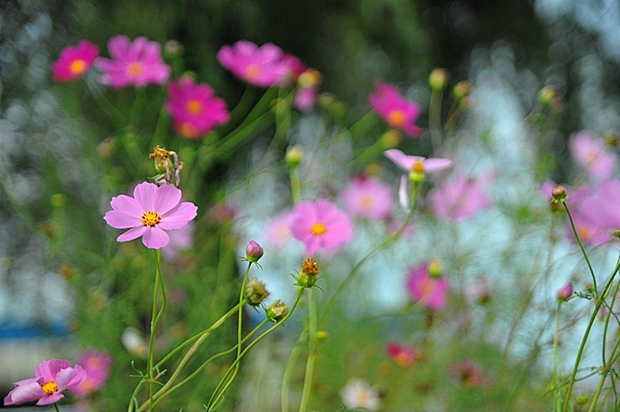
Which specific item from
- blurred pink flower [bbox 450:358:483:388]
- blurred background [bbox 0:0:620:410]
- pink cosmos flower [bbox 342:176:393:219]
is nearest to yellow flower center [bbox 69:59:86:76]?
blurred background [bbox 0:0:620:410]

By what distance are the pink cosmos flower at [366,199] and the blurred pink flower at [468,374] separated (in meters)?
0.21

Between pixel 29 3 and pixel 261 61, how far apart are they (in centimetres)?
62

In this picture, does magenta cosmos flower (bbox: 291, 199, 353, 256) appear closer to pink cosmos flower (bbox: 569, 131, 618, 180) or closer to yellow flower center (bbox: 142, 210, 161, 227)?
yellow flower center (bbox: 142, 210, 161, 227)

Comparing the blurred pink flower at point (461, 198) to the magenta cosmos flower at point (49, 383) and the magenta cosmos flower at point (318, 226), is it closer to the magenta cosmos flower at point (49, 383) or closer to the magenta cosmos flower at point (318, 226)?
the magenta cosmos flower at point (318, 226)

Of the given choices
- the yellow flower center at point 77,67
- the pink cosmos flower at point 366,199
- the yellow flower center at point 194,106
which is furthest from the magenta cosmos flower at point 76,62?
the pink cosmos flower at point 366,199

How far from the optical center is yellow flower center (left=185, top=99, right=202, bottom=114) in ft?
2.36

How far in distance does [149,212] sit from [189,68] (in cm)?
99

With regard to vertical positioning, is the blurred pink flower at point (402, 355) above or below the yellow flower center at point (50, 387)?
above

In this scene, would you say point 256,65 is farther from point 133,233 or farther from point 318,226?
point 133,233

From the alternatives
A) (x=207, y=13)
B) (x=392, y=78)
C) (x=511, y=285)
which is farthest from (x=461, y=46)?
(x=511, y=285)

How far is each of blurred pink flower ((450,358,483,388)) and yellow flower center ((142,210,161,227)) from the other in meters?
0.47

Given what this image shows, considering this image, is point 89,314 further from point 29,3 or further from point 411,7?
point 411,7

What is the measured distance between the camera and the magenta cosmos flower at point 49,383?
30 centimetres

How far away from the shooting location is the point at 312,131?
55.2 inches
